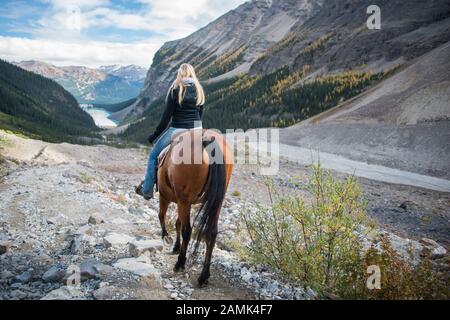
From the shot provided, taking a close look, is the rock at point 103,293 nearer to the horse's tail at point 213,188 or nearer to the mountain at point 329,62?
the horse's tail at point 213,188

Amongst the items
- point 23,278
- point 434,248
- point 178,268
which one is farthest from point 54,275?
point 434,248

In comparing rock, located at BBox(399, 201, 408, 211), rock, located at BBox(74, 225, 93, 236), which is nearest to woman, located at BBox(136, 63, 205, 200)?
rock, located at BBox(74, 225, 93, 236)

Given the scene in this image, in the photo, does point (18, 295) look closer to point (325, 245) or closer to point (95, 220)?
point (95, 220)

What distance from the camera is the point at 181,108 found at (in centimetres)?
665

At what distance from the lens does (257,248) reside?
6.48m

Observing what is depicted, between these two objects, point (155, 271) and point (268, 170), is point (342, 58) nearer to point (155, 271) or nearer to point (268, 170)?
point (268, 170)

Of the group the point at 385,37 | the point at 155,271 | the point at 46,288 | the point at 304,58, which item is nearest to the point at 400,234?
the point at 155,271

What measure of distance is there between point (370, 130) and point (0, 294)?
123ft

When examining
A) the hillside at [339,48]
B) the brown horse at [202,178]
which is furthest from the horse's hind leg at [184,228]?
the hillside at [339,48]

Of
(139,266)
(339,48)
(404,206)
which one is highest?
(339,48)

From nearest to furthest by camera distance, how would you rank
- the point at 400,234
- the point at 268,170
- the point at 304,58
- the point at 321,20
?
the point at 400,234 < the point at 268,170 < the point at 304,58 < the point at 321,20

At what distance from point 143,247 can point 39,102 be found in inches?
5698

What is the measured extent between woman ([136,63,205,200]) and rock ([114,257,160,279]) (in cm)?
196

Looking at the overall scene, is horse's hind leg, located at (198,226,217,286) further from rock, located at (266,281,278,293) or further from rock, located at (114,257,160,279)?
rock, located at (266,281,278,293)
